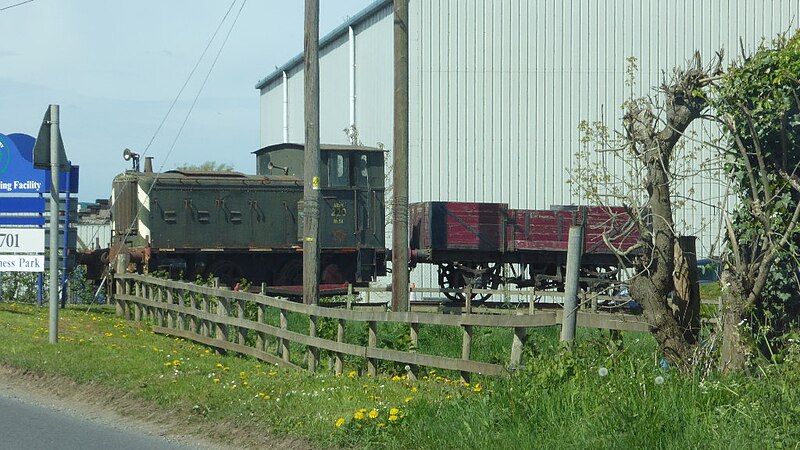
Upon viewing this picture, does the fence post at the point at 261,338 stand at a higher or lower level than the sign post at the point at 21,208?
lower

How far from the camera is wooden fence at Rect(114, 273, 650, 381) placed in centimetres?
1009

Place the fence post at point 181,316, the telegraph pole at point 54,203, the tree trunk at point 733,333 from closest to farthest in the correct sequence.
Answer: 1. the tree trunk at point 733,333
2. the telegraph pole at point 54,203
3. the fence post at point 181,316

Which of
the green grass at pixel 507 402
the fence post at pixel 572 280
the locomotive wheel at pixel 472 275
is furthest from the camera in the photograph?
the locomotive wheel at pixel 472 275

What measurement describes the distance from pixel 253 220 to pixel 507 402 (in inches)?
828

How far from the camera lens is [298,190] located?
29719mm

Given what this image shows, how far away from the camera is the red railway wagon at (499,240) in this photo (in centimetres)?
3067

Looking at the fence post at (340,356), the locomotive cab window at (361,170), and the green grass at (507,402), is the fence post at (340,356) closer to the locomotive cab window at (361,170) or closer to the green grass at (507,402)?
the green grass at (507,402)

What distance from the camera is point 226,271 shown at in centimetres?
2905

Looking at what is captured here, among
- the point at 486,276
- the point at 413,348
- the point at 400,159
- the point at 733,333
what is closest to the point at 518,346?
the point at 733,333

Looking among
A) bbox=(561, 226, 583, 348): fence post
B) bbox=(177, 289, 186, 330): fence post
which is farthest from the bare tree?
bbox=(177, 289, 186, 330): fence post

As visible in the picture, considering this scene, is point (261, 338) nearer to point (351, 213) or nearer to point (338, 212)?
point (338, 212)

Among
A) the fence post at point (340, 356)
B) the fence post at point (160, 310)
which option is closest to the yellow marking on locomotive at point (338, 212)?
the fence post at point (160, 310)

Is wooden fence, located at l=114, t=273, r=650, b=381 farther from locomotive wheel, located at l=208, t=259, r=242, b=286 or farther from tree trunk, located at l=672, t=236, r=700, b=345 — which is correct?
locomotive wheel, located at l=208, t=259, r=242, b=286

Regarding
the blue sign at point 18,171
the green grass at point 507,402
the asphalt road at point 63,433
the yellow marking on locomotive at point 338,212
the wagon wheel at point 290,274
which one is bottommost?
the asphalt road at point 63,433
